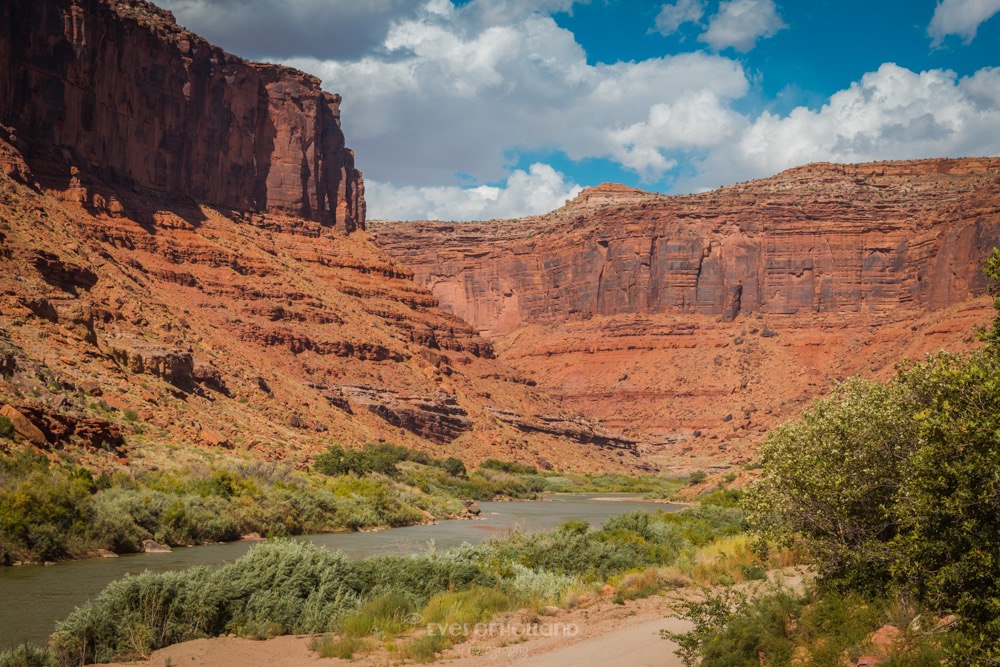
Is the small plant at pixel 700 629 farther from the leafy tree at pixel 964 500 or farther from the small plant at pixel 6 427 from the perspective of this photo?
the small plant at pixel 6 427

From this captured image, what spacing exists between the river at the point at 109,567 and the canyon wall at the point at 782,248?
271 ft

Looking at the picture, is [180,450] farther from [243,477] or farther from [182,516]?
[182,516]

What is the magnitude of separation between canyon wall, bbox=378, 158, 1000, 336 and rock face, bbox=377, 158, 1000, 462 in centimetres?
20

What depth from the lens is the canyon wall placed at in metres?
113

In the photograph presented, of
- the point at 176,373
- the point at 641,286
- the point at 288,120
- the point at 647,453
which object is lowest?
the point at 647,453

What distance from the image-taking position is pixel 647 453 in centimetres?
10500

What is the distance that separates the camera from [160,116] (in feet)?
251

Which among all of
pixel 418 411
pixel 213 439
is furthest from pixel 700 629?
pixel 418 411

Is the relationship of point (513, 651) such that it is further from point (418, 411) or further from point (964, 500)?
point (418, 411)

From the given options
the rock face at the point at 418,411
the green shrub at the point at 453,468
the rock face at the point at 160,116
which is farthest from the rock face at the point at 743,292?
the green shrub at the point at 453,468

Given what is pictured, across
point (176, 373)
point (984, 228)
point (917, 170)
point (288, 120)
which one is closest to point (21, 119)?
point (176, 373)

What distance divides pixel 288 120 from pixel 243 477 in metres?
66.6

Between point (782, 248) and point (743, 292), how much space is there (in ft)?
24.8

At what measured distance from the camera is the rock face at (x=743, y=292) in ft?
343
